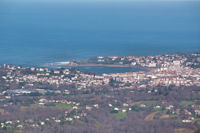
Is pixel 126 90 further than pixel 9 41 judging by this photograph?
No

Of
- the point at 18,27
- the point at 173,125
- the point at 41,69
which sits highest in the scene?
the point at 18,27

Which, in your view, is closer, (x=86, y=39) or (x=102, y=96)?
(x=102, y=96)

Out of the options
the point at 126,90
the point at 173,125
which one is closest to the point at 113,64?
the point at 126,90

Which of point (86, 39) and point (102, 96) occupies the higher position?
point (86, 39)

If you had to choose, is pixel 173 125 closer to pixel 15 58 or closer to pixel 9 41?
pixel 15 58

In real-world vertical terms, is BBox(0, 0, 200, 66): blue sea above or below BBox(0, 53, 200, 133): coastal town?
above

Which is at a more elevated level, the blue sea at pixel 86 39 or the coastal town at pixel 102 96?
the blue sea at pixel 86 39

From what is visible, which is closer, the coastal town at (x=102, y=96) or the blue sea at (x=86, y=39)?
the coastal town at (x=102, y=96)

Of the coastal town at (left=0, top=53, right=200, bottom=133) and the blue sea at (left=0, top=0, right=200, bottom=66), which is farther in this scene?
the blue sea at (left=0, top=0, right=200, bottom=66)
